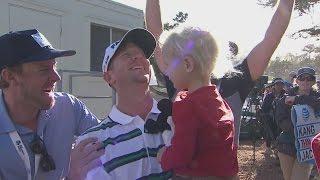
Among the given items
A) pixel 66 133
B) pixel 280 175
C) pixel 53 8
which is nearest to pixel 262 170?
pixel 280 175

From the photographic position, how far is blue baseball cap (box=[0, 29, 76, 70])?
292 centimetres

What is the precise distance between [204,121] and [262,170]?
8996 millimetres

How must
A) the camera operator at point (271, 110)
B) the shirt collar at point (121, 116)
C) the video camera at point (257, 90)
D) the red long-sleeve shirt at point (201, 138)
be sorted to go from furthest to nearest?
the video camera at point (257, 90) → the camera operator at point (271, 110) → the shirt collar at point (121, 116) → the red long-sleeve shirt at point (201, 138)

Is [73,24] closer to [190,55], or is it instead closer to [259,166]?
[259,166]

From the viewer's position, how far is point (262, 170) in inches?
429

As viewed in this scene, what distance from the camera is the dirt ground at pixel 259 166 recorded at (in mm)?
10174

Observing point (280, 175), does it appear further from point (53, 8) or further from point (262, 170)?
point (53, 8)

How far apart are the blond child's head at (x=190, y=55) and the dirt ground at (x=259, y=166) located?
7148 millimetres

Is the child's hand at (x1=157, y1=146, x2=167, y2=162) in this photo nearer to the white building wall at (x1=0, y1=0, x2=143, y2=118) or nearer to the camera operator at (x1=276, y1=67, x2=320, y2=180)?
the camera operator at (x1=276, y1=67, x2=320, y2=180)

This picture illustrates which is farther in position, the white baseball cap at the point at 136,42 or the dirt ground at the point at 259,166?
the dirt ground at the point at 259,166

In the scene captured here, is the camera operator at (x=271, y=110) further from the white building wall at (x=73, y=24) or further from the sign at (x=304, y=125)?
the sign at (x=304, y=125)

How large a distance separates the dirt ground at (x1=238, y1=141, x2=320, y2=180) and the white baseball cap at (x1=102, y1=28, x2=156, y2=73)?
691cm

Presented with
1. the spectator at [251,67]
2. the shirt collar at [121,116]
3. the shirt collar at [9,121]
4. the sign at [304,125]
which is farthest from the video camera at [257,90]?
the shirt collar at [121,116]

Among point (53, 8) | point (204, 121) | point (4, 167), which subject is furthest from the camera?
point (53, 8)
